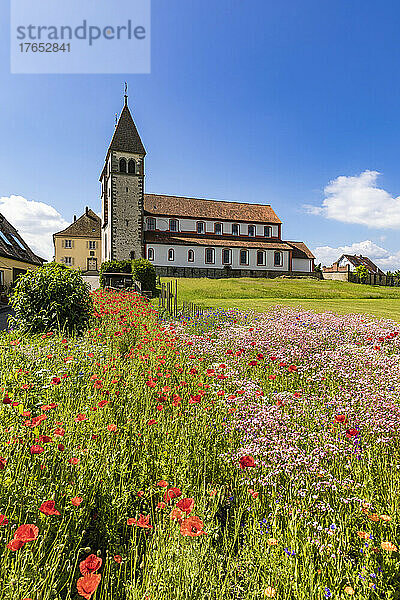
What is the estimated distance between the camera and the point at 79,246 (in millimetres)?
55938

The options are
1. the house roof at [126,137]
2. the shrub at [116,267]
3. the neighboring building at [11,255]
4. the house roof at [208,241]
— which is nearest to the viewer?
the neighboring building at [11,255]

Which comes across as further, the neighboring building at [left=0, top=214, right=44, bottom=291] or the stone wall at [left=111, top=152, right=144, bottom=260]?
the stone wall at [left=111, top=152, right=144, bottom=260]

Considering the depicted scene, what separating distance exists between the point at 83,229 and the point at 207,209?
20646 mm

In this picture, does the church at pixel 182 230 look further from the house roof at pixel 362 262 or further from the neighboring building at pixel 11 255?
the house roof at pixel 362 262

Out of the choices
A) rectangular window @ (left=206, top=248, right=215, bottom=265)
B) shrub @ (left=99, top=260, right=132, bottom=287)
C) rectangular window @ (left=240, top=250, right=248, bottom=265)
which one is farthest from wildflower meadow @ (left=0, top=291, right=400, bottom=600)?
rectangular window @ (left=240, top=250, right=248, bottom=265)

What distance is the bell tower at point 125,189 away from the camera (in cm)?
3709

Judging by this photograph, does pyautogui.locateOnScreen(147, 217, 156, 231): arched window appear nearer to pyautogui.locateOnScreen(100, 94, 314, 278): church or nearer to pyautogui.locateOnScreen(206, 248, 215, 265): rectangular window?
pyautogui.locateOnScreen(100, 94, 314, 278): church

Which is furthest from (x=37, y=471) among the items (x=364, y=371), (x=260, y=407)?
(x=364, y=371)

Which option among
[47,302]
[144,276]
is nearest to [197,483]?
[47,302]

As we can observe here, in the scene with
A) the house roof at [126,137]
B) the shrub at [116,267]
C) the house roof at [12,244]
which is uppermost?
the house roof at [126,137]

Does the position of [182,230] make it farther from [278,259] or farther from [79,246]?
[79,246]

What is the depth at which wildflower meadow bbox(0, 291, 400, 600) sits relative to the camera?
1794 mm

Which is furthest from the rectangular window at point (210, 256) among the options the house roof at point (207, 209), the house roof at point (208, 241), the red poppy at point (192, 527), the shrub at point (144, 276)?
the red poppy at point (192, 527)

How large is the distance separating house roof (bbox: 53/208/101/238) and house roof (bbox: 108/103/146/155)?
20.8 m
